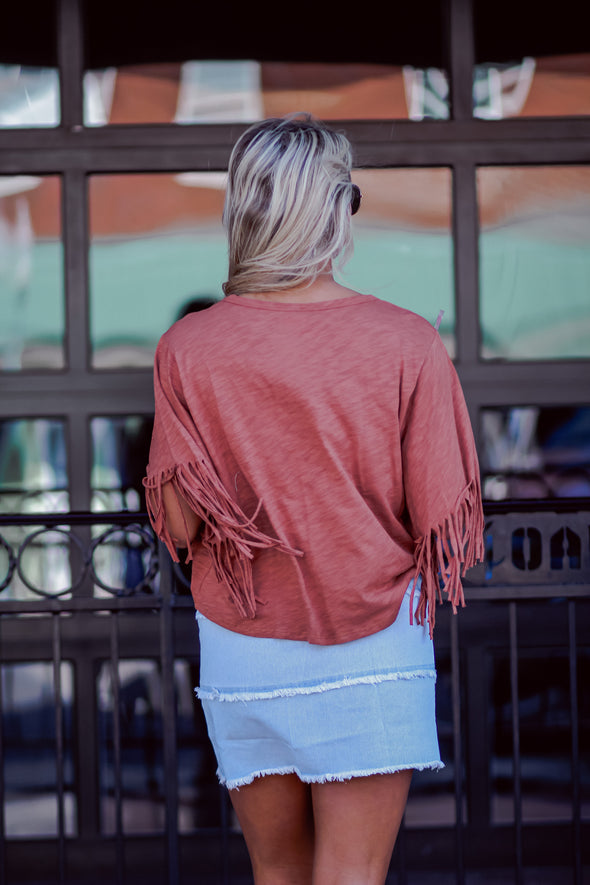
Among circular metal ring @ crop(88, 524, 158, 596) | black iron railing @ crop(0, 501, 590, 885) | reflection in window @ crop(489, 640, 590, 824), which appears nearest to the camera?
circular metal ring @ crop(88, 524, 158, 596)

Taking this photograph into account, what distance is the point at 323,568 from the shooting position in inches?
57.8

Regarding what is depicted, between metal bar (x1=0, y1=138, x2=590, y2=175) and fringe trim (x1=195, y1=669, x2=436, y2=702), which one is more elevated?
metal bar (x1=0, y1=138, x2=590, y2=175)

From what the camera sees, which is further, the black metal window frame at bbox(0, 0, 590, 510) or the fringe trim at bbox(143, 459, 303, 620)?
the black metal window frame at bbox(0, 0, 590, 510)

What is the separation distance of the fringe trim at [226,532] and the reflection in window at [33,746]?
6.74 feet

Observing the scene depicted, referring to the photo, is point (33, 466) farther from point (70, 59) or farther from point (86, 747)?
point (70, 59)

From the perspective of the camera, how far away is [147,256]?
138 inches

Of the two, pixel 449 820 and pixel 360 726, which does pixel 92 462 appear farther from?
pixel 360 726

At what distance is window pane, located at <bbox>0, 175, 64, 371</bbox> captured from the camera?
348 centimetres

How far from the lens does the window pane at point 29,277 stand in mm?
3479

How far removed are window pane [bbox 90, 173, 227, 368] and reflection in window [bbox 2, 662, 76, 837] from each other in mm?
1133

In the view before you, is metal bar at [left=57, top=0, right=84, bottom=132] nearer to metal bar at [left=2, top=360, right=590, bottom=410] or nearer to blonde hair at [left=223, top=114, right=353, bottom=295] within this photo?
metal bar at [left=2, top=360, right=590, bottom=410]

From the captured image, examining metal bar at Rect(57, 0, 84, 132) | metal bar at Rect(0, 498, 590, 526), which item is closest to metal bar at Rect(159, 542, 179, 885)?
metal bar at Rect(0, 498, 590, 526)

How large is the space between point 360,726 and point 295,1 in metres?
2.84

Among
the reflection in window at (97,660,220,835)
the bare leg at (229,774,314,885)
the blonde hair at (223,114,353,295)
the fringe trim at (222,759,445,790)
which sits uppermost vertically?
the blonde hair at (223,114,353,295)
